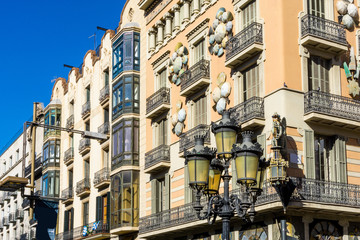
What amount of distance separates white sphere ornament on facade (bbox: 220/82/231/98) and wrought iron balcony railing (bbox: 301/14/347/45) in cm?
387

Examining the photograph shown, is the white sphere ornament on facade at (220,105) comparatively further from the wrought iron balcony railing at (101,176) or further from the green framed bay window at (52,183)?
the green framed bay window at (52,183)

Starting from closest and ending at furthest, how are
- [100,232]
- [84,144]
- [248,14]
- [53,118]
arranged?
[248,14]
[100,232]
[84,144]
[53,118]

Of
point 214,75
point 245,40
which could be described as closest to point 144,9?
point 214,75

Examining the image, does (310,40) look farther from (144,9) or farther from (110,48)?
(110,48)

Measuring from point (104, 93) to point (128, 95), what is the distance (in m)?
4.36

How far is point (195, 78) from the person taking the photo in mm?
28141

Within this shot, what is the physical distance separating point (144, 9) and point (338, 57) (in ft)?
44.3

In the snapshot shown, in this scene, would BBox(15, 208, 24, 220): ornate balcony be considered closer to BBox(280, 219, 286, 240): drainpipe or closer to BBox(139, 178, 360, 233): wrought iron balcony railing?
BBox(139, 178, 360, 233): wrought iron balcony railing

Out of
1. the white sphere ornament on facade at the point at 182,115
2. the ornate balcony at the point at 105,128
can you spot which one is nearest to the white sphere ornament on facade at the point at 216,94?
the white sphere ornament on facade at the point at 182,115

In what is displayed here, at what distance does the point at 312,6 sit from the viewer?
24.8 metres

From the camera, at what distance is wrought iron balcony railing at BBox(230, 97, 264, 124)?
77.3 ft

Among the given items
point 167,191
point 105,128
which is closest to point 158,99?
point 167,191

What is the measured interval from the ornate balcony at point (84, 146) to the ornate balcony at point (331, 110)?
19528mm

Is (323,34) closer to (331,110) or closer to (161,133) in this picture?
(331,110)
